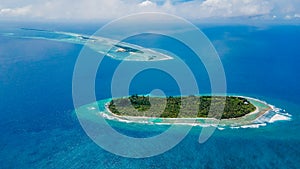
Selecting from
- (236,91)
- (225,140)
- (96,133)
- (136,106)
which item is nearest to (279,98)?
(236,91)

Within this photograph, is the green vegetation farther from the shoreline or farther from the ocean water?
the ocean water

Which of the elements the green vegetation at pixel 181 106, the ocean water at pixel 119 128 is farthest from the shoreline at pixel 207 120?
the ocean water at pixel 119 128

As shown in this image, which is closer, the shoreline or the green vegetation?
the shoreline

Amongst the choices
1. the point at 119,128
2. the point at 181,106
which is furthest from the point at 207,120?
the point at 119,128

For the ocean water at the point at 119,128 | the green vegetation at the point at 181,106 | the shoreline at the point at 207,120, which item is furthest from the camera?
the green vegetation at the point at 181,106

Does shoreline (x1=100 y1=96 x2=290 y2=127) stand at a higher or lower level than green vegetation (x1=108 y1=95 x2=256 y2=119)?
lower

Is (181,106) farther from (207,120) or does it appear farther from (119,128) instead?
(119,128)

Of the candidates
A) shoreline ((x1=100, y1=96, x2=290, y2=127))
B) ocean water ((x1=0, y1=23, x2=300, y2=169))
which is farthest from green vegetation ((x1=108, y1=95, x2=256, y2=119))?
ocean water ((x1=0, y1=23, x2=300, y2=169))

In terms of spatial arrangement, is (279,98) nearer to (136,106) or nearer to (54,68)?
(136,106)

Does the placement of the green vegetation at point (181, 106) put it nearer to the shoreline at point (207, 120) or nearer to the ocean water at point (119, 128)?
the shoreline at point (207, 120)
